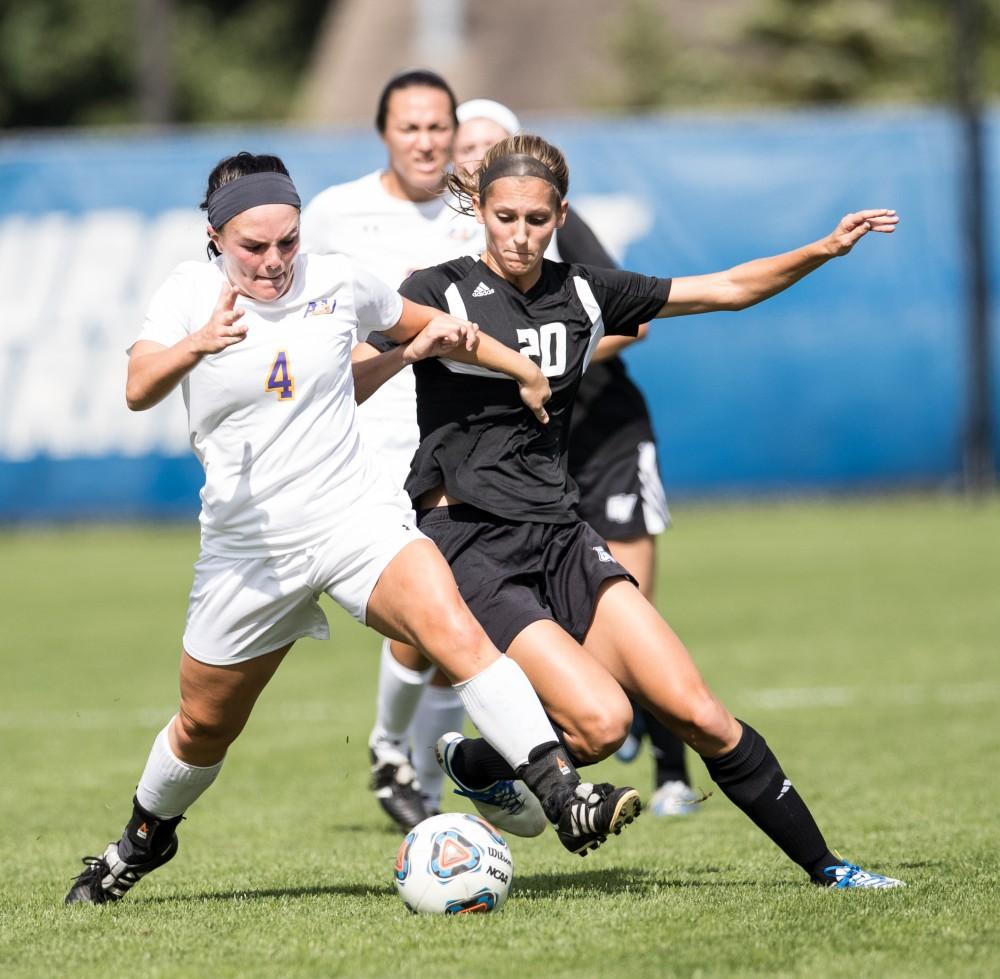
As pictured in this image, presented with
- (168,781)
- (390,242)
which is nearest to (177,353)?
(168,781)

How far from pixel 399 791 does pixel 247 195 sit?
292 cm

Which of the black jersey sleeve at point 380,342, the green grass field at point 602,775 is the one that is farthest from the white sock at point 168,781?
the black jersey sleeve at point 380,342

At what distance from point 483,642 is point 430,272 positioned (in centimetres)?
130

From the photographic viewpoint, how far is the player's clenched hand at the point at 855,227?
546 centimetres

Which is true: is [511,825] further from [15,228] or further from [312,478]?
[15,228]

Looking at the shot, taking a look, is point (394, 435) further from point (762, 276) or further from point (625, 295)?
point (762, 276)

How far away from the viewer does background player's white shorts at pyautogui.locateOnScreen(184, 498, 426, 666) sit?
16.8 feet

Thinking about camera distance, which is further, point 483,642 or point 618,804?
point 483,642

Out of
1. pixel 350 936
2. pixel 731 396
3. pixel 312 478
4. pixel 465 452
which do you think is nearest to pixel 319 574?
pixel 312 478

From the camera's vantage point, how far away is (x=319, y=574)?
5.14 meters

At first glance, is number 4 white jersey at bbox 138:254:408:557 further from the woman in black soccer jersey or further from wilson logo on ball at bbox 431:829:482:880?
wilson logo on ball at bbox 431:829:482:880

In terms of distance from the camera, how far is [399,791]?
712 cm

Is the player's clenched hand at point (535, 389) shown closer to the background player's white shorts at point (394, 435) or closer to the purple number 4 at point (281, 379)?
the purple number 4 at point (281, 379)

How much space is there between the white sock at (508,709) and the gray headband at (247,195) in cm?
142
